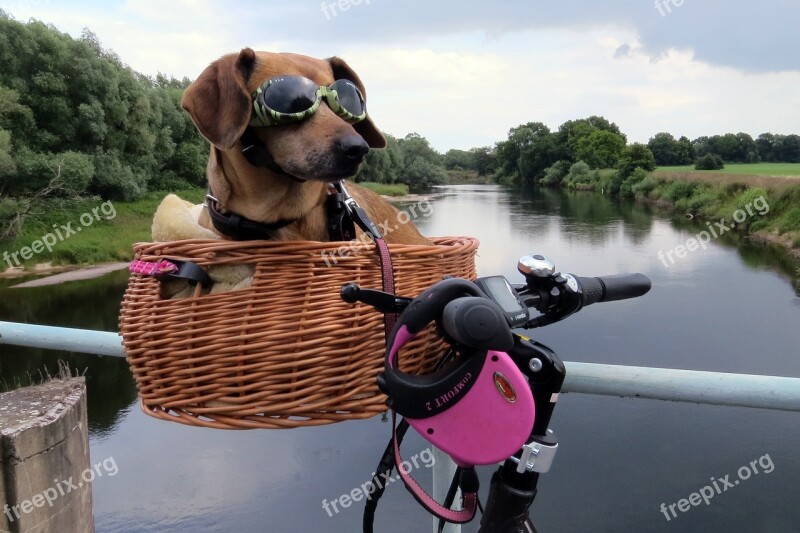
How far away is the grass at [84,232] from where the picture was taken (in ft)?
85.0

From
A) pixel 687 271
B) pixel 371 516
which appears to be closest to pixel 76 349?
pixel 371 516

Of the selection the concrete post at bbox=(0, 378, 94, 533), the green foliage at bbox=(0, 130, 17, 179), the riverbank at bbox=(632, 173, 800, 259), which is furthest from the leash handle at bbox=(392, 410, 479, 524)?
the riverbank at bbox=(632, 173, 800, 259)

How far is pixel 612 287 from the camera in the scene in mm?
1089

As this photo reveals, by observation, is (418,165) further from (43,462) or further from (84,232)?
(43,462)

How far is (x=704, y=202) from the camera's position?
34750mm

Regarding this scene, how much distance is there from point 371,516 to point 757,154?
59764 mm

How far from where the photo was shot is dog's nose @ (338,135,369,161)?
137 cm

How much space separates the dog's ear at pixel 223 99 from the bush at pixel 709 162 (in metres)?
50.4

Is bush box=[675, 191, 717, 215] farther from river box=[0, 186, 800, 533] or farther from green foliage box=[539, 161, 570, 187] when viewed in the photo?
green foliage box=[539, 161, 570, 187]

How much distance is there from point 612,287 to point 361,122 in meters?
0.79

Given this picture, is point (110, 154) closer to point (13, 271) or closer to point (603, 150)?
point (13, 271)

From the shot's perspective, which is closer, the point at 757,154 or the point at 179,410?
the point at 179,410

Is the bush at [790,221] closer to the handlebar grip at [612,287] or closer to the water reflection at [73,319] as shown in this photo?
the water reflection at [73,319]

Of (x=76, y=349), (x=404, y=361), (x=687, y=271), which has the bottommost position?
(x=687, y=271)
